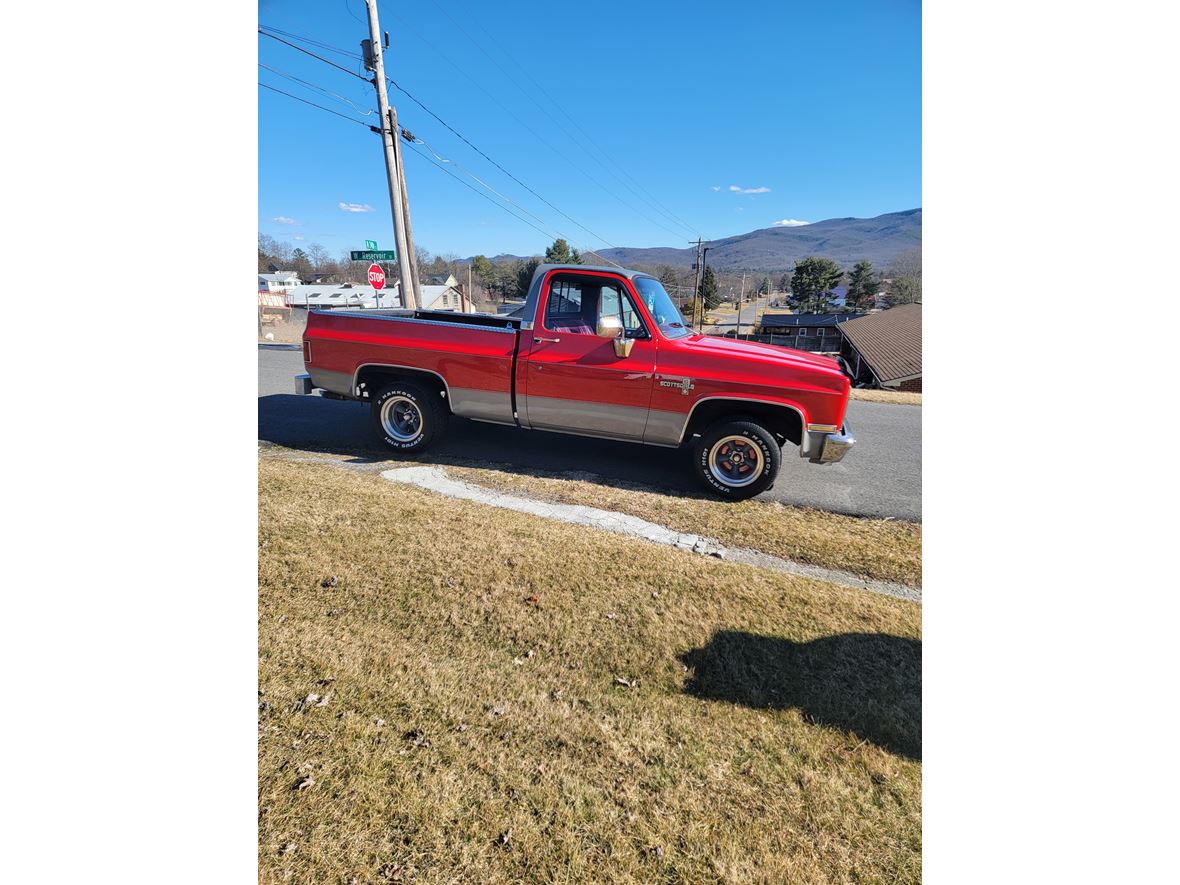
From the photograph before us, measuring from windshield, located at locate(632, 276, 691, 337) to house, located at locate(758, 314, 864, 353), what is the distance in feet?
176

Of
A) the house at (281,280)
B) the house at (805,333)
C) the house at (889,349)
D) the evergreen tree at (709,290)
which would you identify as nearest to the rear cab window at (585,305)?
the house at (889,349)

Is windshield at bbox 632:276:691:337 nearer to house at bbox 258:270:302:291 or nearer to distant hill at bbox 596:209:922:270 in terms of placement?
house at bbox 258:270:302:291

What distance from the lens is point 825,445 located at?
4.37 metres

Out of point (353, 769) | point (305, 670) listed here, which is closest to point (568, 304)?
point (305, 670)

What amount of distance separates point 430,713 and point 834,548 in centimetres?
306

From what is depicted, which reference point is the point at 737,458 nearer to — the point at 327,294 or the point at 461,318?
the point at 461,318

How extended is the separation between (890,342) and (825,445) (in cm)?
2584

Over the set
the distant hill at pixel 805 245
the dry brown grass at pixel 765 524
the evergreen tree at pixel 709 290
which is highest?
the distant hill at pixel 805 245

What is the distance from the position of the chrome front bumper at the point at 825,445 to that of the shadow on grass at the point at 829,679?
1908mm

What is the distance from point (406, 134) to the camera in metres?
11.5

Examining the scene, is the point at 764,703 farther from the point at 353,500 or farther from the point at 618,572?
the point at 353,500

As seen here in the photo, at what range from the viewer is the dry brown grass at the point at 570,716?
155cm

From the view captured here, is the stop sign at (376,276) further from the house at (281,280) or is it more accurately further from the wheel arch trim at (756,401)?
the house at (281,280)

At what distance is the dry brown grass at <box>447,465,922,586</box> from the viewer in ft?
12.2
